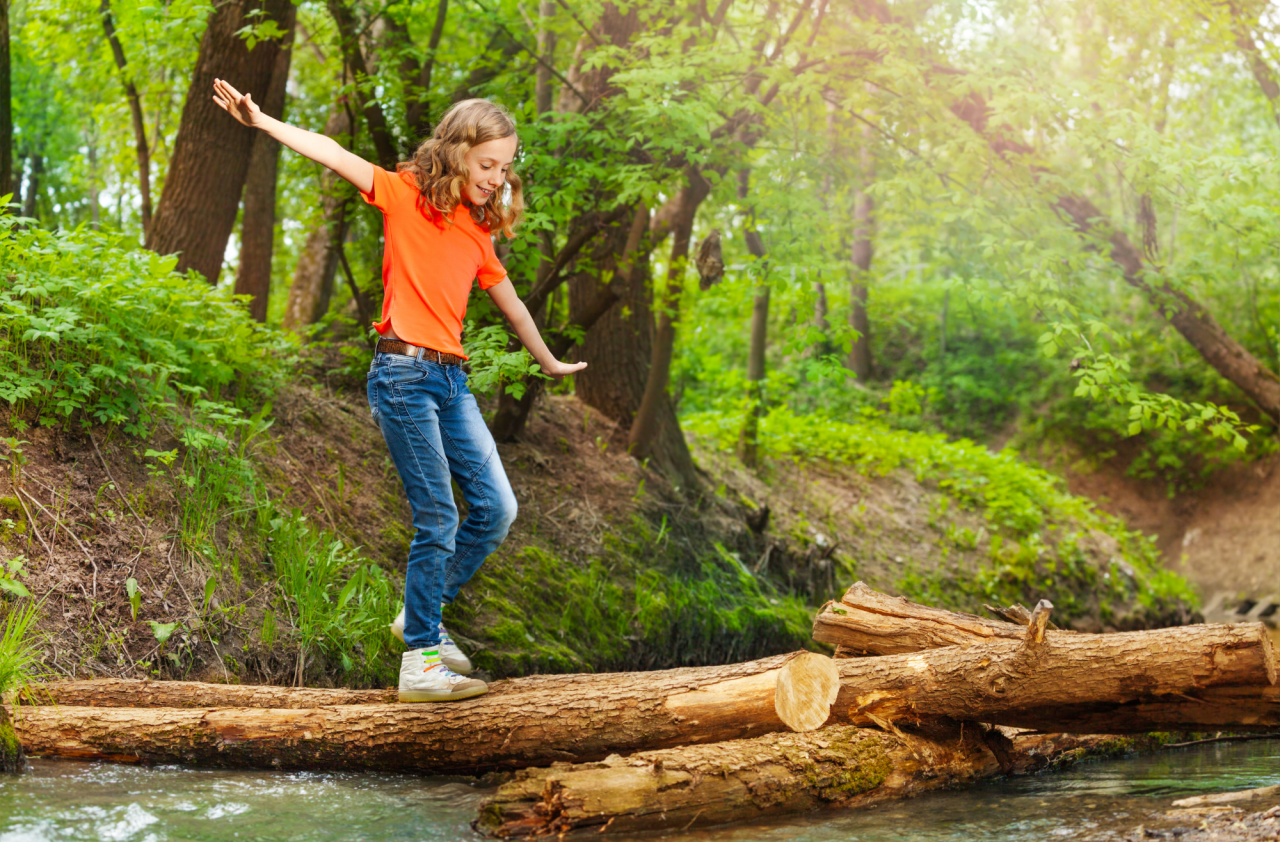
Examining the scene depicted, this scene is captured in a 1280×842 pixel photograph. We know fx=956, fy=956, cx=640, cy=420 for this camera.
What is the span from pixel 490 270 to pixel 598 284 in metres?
4.34

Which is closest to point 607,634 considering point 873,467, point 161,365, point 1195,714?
point 161,365

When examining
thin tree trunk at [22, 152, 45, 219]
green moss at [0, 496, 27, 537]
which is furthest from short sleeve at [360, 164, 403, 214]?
thin tree trunk at [22, 152, 45, 219]

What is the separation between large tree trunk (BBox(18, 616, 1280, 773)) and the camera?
3.64 m

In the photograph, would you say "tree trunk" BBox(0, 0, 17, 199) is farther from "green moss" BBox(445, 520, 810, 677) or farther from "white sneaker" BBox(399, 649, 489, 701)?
"white sneaker" BBox(399, 649, 489, 701)

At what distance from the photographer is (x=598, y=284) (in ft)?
27.2

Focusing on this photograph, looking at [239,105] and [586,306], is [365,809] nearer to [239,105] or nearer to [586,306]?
[239,105]

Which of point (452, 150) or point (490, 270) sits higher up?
point (452, 150)

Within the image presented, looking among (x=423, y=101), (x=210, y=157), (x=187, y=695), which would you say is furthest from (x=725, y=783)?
(x=210, y=157)

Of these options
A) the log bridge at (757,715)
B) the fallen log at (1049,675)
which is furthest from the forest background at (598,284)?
the fallen log at (1049,675)

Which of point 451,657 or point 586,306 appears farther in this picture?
point 586,306

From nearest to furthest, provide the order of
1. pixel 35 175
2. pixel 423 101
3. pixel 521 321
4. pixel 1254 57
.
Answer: pixel 521 321
pixel 423 101
pixel 1254 57
pixel 35 175

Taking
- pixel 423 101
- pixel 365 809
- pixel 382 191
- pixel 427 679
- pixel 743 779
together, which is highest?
pixel 423 101

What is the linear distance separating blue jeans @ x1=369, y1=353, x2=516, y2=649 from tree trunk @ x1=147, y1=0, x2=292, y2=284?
4571 mm

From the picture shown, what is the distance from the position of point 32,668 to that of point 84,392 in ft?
5.18
